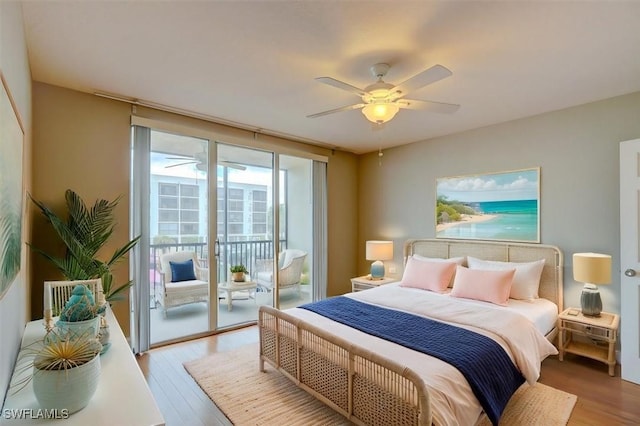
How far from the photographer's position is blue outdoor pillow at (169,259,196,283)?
4.21 meters

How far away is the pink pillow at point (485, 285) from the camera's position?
10.2ft

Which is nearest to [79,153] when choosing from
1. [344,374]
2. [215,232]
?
[215,232]

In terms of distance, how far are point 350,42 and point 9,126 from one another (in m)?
1.89

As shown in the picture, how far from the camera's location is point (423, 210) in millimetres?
4621

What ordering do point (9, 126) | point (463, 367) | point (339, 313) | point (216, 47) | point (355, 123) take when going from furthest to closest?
point (355, 123) → point (339, 313) → point (216, 47) → point (463, 367) → point (9, 126)

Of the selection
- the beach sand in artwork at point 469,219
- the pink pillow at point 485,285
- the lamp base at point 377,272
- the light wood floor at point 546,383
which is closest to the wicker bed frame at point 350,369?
the light wood floor at point 546,383

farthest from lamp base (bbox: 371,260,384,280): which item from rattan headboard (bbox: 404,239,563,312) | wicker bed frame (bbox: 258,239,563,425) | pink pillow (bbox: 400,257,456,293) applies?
wicker bed frame (bbox: 258,239,563,425)

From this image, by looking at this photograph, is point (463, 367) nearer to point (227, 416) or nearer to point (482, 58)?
point (227, 416)

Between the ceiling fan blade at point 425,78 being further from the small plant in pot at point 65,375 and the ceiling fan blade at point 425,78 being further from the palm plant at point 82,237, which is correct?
the palm plant at point 82,237

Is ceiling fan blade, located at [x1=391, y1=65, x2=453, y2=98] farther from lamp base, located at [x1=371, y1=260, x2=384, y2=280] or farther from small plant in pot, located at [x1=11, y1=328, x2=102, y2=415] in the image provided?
lamp base, located at [x1=371, y1=260, x2=384, y2=280]

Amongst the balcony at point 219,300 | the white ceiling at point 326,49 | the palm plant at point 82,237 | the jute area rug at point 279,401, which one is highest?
the white ceiling at point 326,49

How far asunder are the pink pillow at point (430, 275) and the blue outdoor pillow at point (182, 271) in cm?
278

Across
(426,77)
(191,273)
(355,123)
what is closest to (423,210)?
(355,123)

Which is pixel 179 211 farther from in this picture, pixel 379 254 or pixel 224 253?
pixel 379 254
